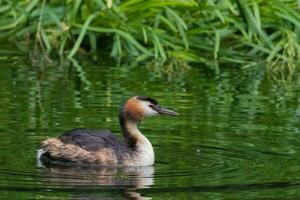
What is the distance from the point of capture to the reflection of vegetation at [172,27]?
14898mm

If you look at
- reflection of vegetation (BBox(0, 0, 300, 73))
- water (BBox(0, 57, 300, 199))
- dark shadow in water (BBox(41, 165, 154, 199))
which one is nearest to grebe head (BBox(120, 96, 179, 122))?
water (BBox(0, 57, 300, 199))

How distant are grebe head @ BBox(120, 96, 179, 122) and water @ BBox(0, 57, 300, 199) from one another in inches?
11.5

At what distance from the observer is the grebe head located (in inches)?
389

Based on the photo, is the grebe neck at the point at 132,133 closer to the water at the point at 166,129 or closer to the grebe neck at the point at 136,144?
the grebe neck at the point at 136,144

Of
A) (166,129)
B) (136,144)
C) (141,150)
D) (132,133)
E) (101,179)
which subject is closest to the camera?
(101,179)

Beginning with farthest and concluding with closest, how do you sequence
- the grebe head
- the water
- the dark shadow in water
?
1. the grebe head
2. the water
3. the dark shadow in water

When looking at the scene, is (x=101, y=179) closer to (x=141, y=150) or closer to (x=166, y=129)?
(x=141, y=150)

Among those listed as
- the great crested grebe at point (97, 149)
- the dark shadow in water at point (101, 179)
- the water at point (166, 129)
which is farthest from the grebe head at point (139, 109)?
the dark shadow in water at point (101, 179)

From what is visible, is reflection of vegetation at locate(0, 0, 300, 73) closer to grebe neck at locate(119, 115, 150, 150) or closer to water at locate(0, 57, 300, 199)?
water at locate(0, 57, 300, 199)

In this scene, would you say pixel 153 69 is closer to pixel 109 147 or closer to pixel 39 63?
pixel 39 63

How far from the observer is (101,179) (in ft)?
28.6

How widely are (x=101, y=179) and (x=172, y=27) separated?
6323mm

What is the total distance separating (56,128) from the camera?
414 inches

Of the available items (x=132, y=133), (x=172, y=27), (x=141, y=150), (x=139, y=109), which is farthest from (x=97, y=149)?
(x=172, y=27)
